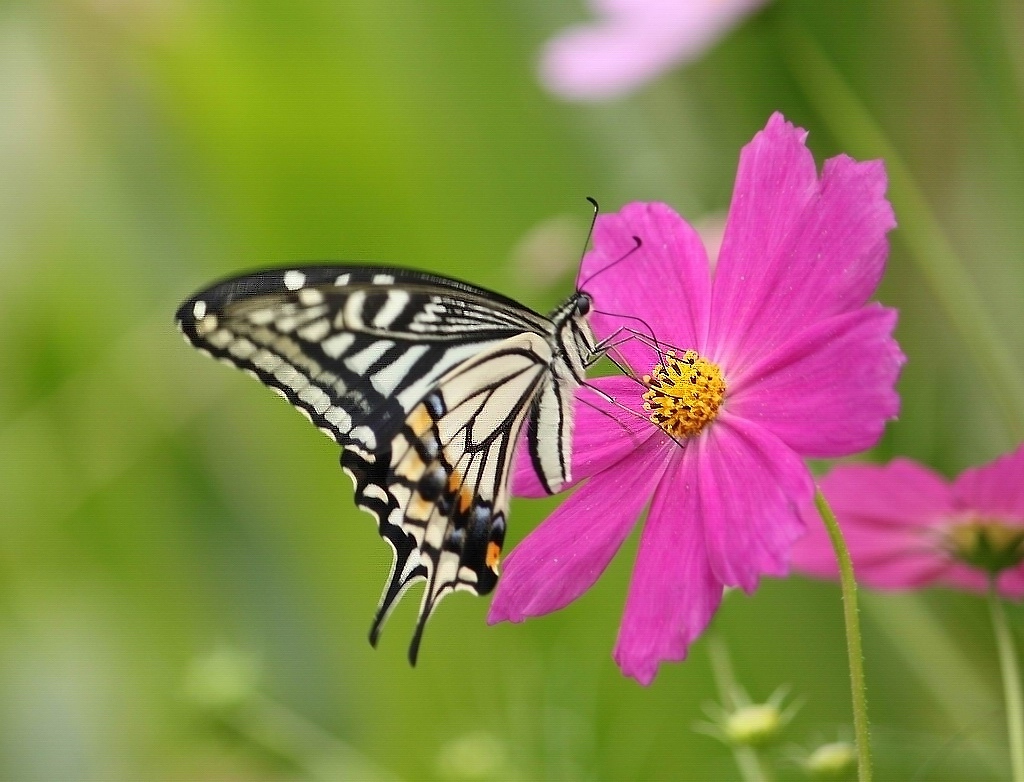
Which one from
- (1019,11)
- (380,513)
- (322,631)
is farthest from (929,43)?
(322,631)

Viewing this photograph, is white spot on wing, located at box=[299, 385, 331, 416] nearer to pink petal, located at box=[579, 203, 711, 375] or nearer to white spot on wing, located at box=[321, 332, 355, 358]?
white spot on wing, located at box=[321, 332, 355, 358]

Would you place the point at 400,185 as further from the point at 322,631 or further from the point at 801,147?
the point at 801,147

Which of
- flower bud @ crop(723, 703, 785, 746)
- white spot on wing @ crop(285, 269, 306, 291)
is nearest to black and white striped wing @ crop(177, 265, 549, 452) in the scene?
white spot on wing @ crop(285, 269, 306, 291)

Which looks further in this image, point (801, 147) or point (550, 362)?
point (550, 362)

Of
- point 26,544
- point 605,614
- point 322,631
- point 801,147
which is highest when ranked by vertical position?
point 26,544

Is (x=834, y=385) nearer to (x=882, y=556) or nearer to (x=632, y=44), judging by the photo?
(x=882, y=556)

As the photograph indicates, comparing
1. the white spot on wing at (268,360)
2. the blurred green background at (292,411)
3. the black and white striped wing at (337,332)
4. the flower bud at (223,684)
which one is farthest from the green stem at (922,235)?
the flower bud at (223,684)

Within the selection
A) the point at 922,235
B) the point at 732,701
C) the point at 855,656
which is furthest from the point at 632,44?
the point at 855,656
